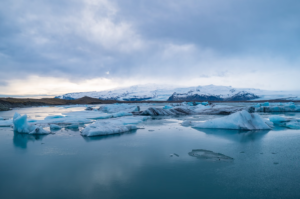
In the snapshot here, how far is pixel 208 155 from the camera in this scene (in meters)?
3.31

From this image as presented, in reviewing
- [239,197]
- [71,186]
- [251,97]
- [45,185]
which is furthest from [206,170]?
[251,97]

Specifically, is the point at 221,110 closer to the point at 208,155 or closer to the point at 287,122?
the point at 287,122

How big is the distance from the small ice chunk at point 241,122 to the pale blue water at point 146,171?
1882 mm

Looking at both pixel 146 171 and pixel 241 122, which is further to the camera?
pixel 241 122

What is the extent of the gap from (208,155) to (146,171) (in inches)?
50.9

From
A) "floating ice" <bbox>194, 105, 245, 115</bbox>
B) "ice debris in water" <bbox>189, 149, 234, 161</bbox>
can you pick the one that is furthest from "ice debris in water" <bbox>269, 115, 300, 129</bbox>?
"ice debris in water" <bbox>189, 149, 234, 161</bbox>

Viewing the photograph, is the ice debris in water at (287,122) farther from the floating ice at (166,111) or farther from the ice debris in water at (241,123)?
the floating ice at (166,111)

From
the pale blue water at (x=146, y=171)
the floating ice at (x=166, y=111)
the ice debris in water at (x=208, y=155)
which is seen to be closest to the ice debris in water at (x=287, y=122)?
the pale blue water at (x=146, y=171)

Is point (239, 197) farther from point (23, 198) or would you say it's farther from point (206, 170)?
point (23, 198)

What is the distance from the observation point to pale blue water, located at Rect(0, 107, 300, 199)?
2031 mm

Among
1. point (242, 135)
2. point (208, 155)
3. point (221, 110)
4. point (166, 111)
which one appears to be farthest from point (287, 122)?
point (166, 111)

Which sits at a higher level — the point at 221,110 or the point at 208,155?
the point at 221,110

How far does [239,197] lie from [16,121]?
6.29 meters

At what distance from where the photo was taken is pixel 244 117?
6164mm
